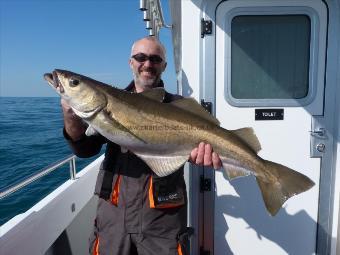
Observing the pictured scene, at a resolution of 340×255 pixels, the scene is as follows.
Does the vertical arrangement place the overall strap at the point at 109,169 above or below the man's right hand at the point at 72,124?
below

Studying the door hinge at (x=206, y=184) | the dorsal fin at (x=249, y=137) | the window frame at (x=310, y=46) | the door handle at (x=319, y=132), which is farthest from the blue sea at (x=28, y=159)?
the door handle at (x=319, y=132)

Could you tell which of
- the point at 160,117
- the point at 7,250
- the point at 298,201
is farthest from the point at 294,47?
the point at 7,250

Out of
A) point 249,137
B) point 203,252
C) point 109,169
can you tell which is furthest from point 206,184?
point 109,169

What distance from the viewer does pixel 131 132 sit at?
2348 mm

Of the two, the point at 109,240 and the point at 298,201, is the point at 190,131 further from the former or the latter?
the point at 298,201

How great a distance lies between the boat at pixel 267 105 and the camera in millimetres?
3377

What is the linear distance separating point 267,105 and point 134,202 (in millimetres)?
1850

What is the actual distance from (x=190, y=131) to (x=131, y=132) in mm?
460

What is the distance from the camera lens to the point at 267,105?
344cm

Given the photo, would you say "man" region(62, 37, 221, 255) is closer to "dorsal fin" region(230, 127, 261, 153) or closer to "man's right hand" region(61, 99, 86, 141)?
"man's right hand" region(61, 99, 86, 141)

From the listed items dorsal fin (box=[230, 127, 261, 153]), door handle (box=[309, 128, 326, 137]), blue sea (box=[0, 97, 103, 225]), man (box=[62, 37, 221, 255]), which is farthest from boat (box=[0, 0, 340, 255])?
blue sea (box=[0, 97, 103, 225])

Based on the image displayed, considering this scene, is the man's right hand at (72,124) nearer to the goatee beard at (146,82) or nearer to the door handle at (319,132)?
the goatee beard at (146,82)

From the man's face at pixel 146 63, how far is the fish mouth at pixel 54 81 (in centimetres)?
83

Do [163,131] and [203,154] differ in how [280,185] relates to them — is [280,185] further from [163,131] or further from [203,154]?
[163,131]
